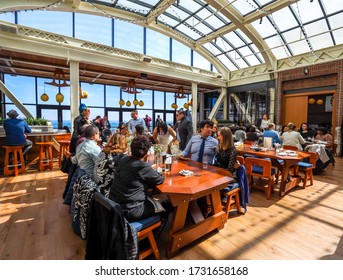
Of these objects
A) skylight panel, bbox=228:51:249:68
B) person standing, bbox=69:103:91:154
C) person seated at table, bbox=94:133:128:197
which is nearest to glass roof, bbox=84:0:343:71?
skylight panel, bbox=228:51:249:68

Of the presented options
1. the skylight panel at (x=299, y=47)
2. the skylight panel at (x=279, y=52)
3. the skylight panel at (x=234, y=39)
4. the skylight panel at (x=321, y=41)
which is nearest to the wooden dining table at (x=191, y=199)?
the skylight panel at (x=321, y=41)

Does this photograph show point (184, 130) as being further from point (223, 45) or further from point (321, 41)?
point (223, 45)

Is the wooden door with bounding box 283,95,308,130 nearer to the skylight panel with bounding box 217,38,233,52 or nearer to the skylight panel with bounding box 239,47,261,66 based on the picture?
the skylight panel with bounding box 239,47,261,66

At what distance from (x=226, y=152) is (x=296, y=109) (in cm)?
852

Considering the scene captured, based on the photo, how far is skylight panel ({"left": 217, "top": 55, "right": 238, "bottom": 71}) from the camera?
11797 mm

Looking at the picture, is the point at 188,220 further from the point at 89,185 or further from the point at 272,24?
the point at 272,24

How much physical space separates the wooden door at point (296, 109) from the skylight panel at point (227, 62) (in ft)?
12.3

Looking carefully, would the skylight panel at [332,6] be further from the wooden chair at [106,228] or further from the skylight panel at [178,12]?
the wooden chair at [106,228]

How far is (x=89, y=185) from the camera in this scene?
200 centimetres

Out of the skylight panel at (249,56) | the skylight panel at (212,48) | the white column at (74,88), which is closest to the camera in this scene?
the white column at (74,88)

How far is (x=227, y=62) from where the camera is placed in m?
12.0

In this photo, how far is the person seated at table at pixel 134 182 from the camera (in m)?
1.76

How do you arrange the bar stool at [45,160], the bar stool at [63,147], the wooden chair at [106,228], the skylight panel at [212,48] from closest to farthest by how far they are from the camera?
the wooden chair at [106,228]
the bar stool at [45,160]
the bar stool at [63,147]
the skylight panel at [212,48]
